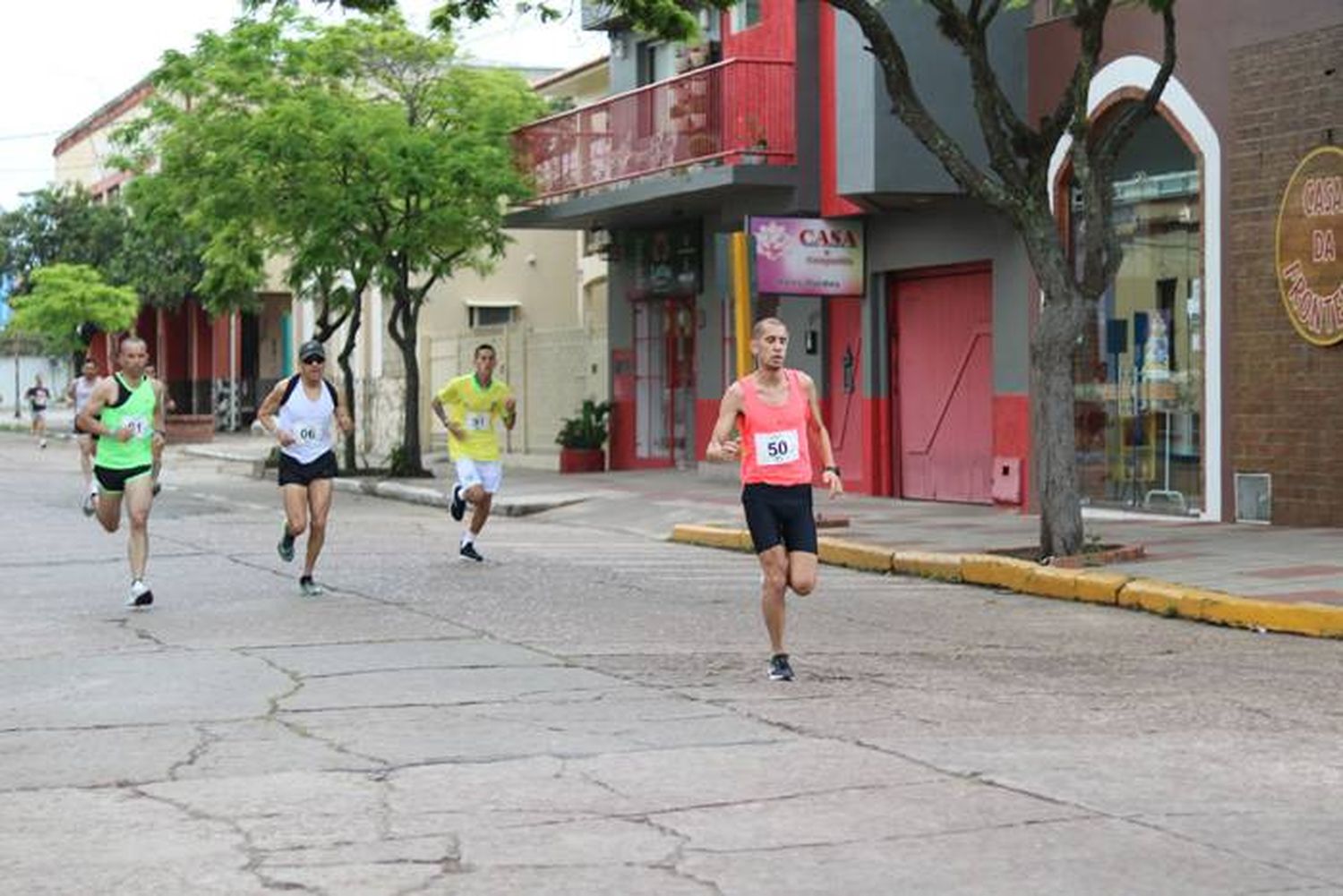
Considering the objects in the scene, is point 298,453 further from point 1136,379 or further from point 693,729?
point 1136,379

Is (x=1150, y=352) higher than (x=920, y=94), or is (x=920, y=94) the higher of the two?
(x=920, y=94)

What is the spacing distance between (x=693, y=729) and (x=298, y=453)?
643 cm

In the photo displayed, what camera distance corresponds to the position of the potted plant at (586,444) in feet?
100.0

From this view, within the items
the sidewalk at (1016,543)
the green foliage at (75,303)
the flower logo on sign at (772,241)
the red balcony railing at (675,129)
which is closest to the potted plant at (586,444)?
the sidewalk at (1016,543)

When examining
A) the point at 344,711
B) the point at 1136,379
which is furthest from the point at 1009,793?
the point at 1136,379

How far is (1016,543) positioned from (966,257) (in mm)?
5702

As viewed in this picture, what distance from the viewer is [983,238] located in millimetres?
21938

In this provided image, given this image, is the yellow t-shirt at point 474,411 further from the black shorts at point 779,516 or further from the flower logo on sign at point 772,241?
the black shorts at point 779,516

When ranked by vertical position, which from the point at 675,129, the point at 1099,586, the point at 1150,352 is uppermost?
the point at 675,129

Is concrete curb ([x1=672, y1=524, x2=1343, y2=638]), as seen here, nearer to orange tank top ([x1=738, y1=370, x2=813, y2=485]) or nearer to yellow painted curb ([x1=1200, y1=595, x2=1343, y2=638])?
yellow painted curb ([x1=1200, y1=595, x2=1343, y2=638])

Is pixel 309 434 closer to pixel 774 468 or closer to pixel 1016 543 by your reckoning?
pixel 774 468

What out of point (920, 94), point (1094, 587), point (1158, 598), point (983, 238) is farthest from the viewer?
point (983, 238)

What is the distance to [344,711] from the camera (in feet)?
29.7

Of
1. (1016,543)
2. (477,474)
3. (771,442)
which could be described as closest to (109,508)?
(477,474)
